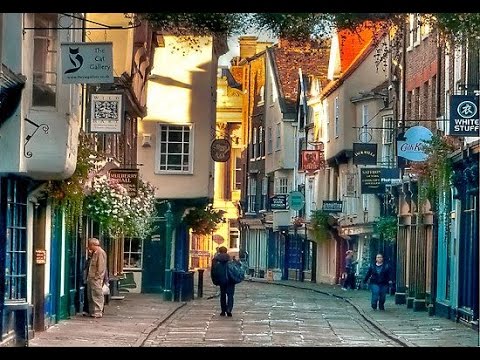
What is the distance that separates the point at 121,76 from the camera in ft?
58.5

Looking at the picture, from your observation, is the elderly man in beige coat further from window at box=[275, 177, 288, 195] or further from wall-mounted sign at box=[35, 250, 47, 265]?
window at box=[275, 177, 288, 195]

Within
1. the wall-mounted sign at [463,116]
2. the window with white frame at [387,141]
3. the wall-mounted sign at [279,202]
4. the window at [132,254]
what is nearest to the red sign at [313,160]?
the wall-mounted sign at [279,202]

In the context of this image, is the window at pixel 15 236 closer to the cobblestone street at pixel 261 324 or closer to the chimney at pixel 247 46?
the cobblestone street at pixel 261 324

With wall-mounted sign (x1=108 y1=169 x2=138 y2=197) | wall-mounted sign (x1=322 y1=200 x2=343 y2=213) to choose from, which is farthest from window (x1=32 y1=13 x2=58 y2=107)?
wall-mounted sign (x1=322 y1=200 x2=343 y2=213)

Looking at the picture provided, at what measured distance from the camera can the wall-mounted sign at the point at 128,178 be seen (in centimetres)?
1766

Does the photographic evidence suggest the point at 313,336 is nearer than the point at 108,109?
Yes

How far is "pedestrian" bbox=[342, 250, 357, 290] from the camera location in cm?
1997

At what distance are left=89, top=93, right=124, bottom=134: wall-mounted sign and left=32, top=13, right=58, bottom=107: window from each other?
1289mm

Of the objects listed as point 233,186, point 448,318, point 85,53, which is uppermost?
point 85,53

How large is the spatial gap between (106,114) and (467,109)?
140 inches

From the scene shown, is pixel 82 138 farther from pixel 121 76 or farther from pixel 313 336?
pixel 313 336
